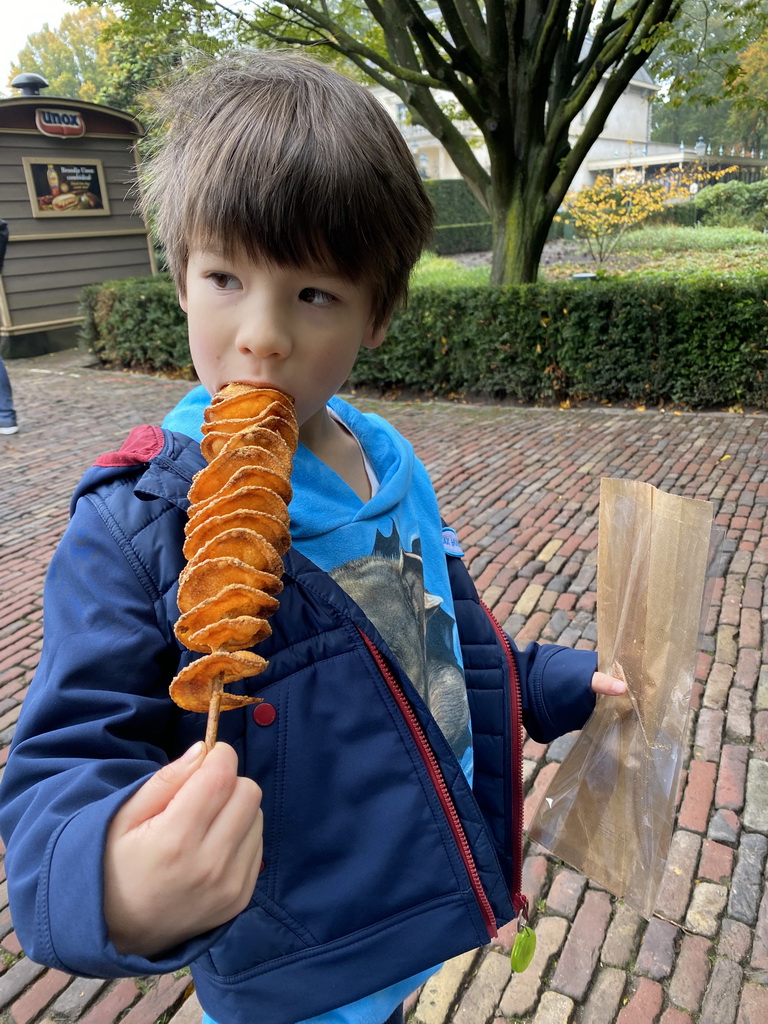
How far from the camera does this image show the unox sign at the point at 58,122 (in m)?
13.1

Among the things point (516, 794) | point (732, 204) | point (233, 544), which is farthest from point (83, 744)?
point (732, 204)

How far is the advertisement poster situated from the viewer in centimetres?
1328

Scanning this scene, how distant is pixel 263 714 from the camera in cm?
116

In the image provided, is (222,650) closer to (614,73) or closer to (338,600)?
(338,600)

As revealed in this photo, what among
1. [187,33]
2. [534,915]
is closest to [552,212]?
[187,33]

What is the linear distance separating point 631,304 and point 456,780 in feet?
28.4

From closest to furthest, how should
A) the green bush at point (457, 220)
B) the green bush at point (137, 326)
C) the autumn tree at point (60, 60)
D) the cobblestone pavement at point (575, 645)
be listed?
the cobblestone pavement at point (575, 645)
the green bush at point (137, 326)
the green bush at point (457, 220)
the autumn tree at point (60, 60)

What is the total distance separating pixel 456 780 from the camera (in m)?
1.31

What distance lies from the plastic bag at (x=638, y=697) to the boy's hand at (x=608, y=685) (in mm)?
13

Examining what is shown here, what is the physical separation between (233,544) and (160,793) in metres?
0.30

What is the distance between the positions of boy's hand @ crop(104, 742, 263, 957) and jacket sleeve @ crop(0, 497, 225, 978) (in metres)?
0.02

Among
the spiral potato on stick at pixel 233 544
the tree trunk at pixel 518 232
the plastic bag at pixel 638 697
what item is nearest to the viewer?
the spiral potato on stick at pixel 233 544

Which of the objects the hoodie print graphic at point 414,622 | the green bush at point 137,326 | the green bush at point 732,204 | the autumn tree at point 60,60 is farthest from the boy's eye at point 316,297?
the autumn tree at point 60,60

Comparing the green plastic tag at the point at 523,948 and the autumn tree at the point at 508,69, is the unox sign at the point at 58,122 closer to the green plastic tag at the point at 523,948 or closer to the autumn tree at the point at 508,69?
the autumn tree at the point at 508,69
